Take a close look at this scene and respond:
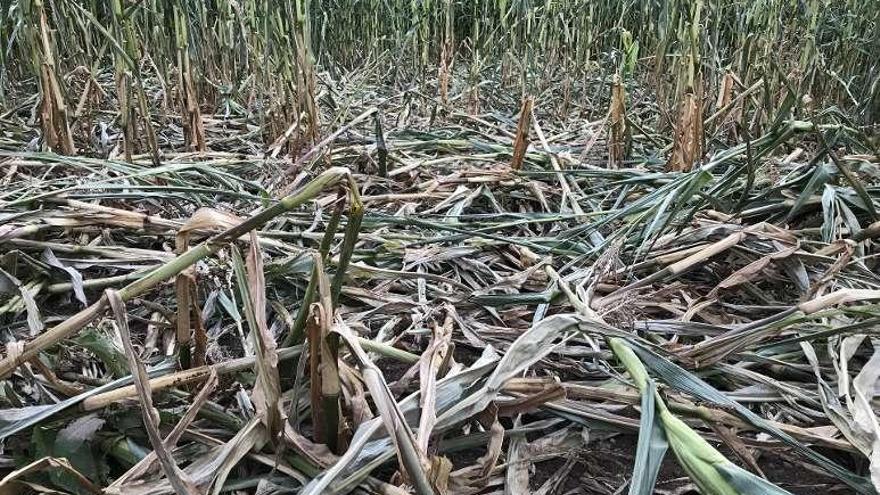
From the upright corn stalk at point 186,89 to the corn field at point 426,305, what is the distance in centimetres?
1

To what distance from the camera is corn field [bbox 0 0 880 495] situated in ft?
2.51

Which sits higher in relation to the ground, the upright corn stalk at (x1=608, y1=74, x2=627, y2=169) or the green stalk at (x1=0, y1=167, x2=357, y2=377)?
the green stalk at (x1=0, y1=167, x2=357, y2=377)

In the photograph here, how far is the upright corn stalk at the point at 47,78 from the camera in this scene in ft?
6.11

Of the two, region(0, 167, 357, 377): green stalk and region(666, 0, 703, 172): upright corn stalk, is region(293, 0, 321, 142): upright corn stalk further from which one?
region(0, 167, 357, 377): green stalk

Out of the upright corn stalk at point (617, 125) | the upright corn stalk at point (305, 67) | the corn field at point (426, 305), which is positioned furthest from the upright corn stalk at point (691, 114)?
the upright corn stalk at point (305, 67)

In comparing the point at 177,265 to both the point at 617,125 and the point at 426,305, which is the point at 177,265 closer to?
the point at 426,305

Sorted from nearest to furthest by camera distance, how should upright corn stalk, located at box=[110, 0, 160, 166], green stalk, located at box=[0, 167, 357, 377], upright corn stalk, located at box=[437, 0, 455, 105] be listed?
green stalk, located at box=[0, 167, 357, 377] < upright corn stalk, located at box=[110, 0, 160, 166] < upright corn stalk, located at box=[437, 0, 455, 105]

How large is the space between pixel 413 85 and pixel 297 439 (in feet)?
9.61

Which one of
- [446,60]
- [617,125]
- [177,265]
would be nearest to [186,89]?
[617,125]

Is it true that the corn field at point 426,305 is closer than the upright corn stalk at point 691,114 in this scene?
Yes

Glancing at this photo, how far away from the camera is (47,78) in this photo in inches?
74.3

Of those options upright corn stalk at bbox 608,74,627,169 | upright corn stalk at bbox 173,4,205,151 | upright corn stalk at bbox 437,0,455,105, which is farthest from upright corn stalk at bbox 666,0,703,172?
upright corn stalk at bbox 173,4,205,151

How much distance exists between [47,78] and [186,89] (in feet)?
1.28

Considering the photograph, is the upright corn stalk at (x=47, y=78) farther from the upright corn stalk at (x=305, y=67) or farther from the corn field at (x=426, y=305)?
the upright corn stalk at (x=305, y=67)
